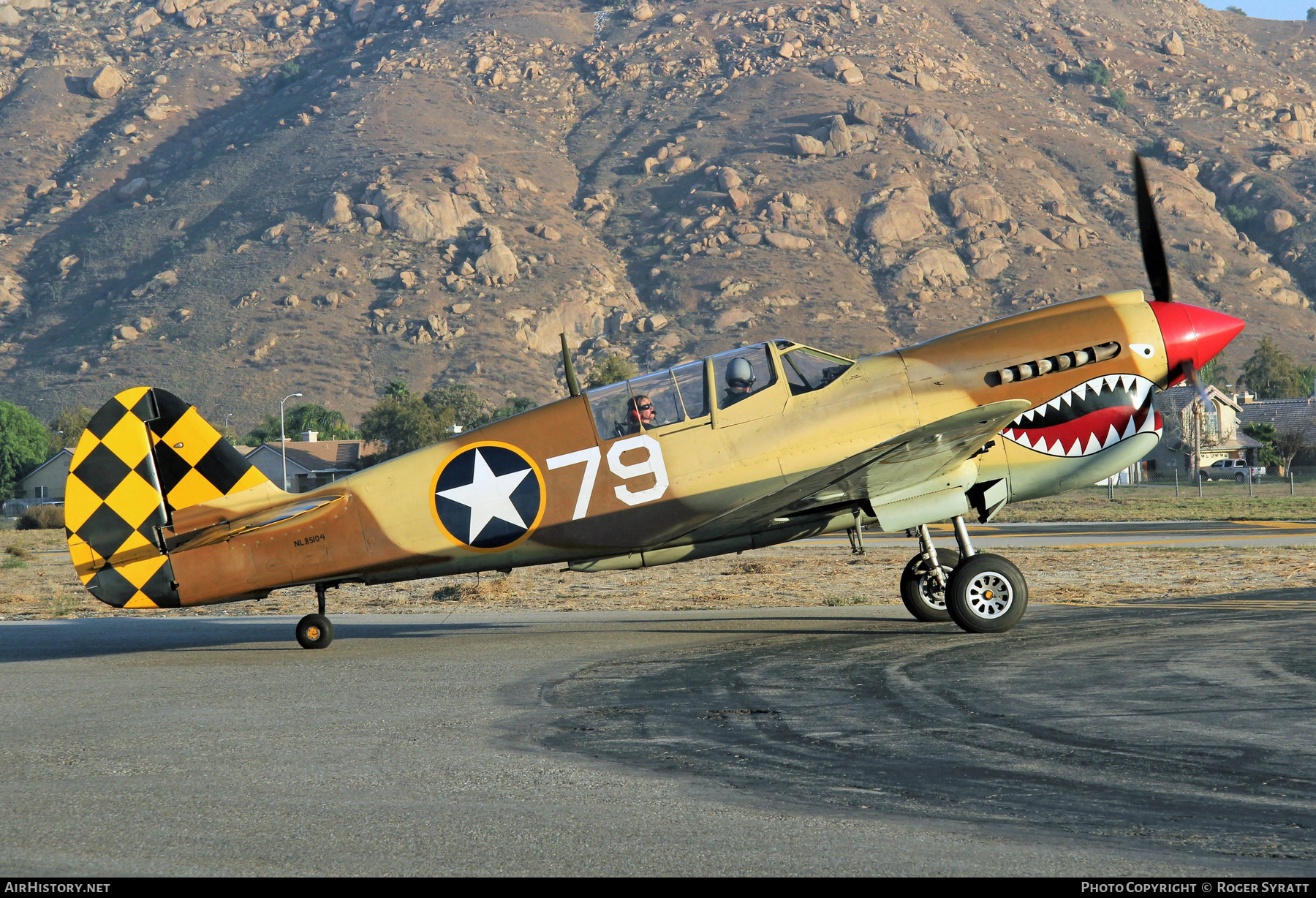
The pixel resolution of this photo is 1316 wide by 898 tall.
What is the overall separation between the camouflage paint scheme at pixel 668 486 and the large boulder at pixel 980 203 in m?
153

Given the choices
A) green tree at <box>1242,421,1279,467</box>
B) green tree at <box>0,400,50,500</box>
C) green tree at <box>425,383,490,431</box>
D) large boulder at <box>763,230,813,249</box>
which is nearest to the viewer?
green tree at <box>1242,421,1279,467</box>

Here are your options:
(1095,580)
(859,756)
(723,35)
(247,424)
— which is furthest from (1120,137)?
(859,756)

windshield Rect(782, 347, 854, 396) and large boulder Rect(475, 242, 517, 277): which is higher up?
large boulder Rect(475, 242, 517, 277)

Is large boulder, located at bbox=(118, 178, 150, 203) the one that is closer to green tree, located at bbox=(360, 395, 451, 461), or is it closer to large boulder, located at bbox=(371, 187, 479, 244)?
large boulder, located at bbox=(371, 187, 479, 244)

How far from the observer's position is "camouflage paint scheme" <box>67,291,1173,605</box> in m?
10.9

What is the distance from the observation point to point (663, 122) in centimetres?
17875

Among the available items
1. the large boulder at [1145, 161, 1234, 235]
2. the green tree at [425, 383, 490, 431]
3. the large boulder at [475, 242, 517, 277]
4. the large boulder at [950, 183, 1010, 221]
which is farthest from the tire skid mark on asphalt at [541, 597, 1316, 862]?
the large boulder at [1145, 161, 1234, 235]

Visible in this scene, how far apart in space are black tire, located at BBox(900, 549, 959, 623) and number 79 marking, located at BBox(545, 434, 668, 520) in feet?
Result: 9.80

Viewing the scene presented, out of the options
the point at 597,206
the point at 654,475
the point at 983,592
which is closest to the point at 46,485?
the point at 654,475

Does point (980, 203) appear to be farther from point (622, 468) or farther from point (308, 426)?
point (622, 468)

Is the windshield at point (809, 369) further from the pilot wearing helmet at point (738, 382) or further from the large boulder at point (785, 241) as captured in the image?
the large boulder at point (785, 241)

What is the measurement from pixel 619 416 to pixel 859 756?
5415 mm

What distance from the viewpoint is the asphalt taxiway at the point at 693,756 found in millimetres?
4719

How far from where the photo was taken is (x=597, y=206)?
161375 mm
